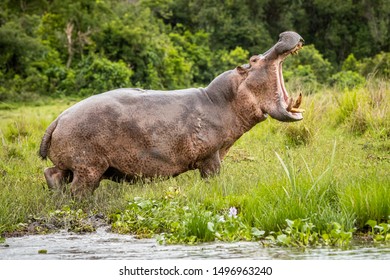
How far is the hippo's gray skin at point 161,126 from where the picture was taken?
26.8 feet

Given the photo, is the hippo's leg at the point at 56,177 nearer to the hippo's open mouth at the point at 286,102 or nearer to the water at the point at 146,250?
the water at the point at 146,250

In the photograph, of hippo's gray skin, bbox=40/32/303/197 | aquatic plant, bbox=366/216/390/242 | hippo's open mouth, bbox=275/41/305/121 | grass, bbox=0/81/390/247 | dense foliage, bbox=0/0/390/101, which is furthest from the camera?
dense foliage, bbox=0/0/390/101

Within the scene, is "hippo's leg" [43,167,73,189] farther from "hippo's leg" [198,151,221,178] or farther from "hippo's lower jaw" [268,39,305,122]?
"hippo's lower jaw" [268,39,305,122]

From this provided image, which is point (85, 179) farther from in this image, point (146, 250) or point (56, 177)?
point (146, 250)

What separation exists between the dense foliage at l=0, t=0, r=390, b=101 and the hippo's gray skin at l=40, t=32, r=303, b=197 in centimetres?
912

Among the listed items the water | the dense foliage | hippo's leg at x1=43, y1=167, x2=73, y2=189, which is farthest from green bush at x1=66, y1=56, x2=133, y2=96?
the water

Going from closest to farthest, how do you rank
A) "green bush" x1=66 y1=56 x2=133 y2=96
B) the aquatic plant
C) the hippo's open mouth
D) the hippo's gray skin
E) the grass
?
1. the aquatic plant
2. the grass
3. the hippo's gray skin
4. the hippo's open mouth
5. "green bush" x1=66 y1=56 x2=133 y2=96

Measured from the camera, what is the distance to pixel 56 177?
8352 millimetres

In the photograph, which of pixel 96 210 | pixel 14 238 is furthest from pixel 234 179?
pixel 14 238

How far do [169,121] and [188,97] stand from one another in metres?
0.38

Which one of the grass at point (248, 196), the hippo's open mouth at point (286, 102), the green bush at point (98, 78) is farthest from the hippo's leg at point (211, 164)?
the green bush at point (98, 78)

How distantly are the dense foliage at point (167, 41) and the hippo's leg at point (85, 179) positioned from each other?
9.75m

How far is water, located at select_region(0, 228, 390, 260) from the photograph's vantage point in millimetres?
5879

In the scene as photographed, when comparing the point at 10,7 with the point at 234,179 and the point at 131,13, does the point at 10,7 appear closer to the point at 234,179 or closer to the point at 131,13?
the point at 131,13
